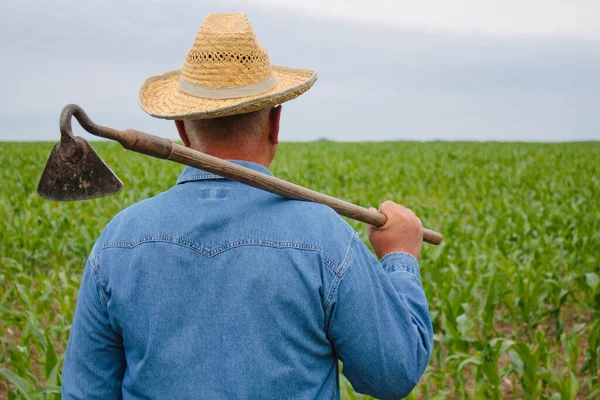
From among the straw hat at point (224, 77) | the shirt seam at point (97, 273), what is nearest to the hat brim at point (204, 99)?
the straw hat at point (224, 77)

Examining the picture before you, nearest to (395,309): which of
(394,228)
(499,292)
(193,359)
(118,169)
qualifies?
(394,228)

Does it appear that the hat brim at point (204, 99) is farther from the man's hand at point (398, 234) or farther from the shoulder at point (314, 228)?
the man's hand at point (398, 234)

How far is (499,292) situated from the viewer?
5664 mm

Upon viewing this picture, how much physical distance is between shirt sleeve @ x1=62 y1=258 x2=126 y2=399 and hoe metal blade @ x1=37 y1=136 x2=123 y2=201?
0.65ft

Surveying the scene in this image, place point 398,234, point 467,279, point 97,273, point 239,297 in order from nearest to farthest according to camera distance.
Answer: point 239,297, point 97,273, point 398,234, point 467,279

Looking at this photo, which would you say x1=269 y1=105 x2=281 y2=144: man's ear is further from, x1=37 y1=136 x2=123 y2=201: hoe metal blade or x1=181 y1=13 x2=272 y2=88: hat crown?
x1=37 y1=136 x2=123 y2=201: hoe metal blade

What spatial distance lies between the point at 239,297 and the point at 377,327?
332mm

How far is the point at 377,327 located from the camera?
1.47m

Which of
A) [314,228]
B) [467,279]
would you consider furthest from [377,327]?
[467,279]

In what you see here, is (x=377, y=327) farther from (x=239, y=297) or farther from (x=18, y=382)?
(x=18, y=382)

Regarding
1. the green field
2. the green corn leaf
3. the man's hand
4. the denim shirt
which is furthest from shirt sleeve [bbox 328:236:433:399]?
the green corn leaf

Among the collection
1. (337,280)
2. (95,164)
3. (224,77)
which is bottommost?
(337,280)

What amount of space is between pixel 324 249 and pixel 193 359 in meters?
0.39

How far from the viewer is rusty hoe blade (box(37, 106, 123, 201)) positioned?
138 cm
